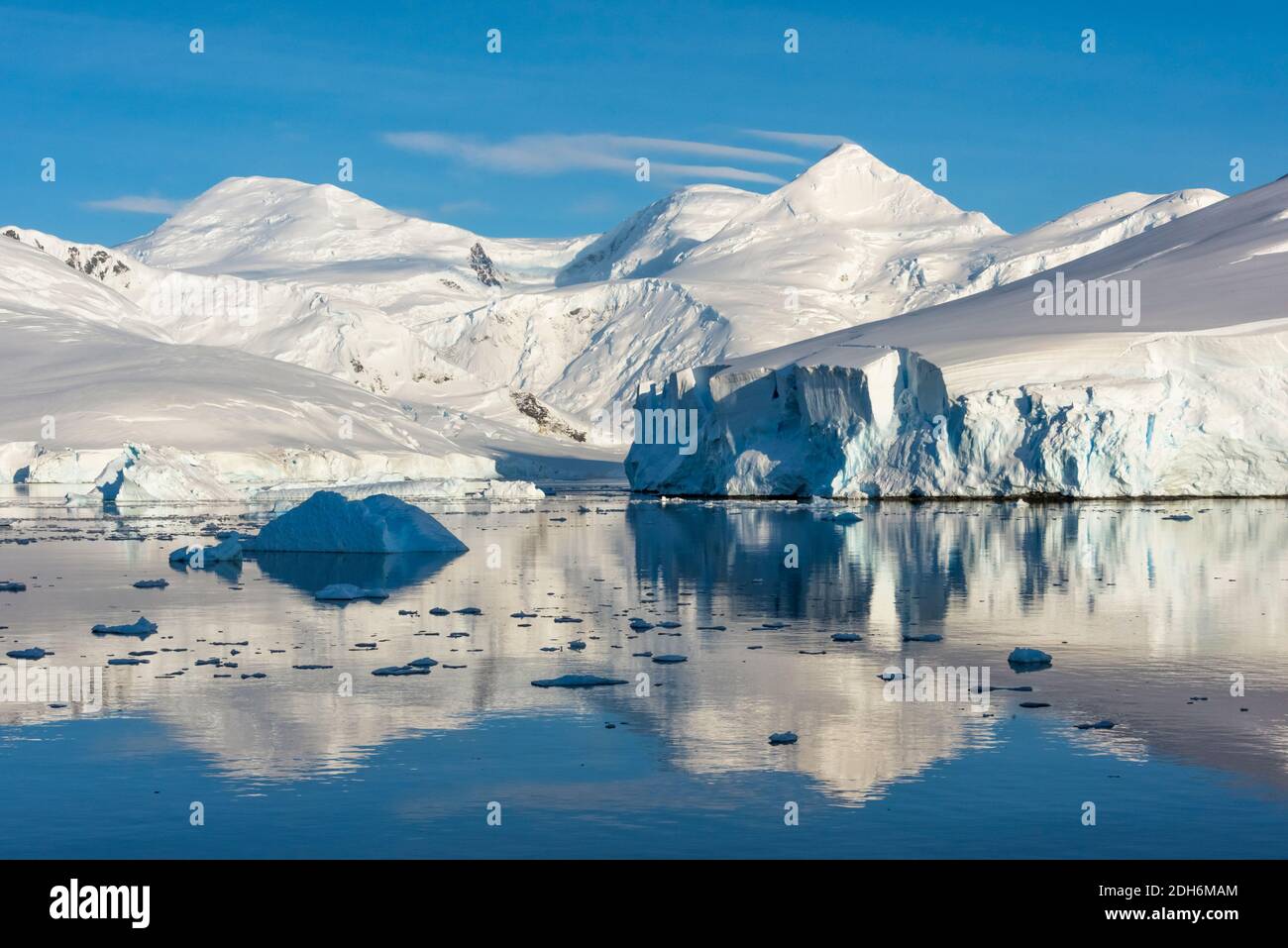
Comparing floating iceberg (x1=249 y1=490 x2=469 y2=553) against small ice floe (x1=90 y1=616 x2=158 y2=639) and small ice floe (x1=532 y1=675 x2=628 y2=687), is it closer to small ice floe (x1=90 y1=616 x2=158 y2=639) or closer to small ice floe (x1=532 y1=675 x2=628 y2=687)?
small ice floe (x1=90 y1=616 x2=158 y2=639)

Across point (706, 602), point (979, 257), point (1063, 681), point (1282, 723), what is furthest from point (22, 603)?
point (979, 257)

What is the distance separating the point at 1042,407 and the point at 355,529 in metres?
18.7

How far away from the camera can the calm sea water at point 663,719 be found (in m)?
7.33

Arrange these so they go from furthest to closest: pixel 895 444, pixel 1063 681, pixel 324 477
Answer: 1. pixel 324 477
2. pixel 895 444
3. pixel 1063 681

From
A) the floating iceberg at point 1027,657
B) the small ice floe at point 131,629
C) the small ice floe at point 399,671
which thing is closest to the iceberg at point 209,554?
the small ice floe at point 131,629

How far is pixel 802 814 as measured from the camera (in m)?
7.55

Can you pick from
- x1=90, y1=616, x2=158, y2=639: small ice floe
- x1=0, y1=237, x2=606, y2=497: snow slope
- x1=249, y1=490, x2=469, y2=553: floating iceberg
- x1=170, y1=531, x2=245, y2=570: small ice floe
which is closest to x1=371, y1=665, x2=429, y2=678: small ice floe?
x1=90, y1=616, x2=158, y2=639: small ice floe

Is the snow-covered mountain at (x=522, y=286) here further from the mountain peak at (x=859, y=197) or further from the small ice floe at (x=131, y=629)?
the small ice floe at (x=131, y=629)

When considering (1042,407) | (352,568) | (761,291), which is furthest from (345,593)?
(761,291)

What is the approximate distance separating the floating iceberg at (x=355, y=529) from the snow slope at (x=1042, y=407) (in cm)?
1702

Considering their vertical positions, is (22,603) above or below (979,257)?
below

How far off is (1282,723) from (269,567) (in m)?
14.7

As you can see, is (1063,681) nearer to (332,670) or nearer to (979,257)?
(332,670)
